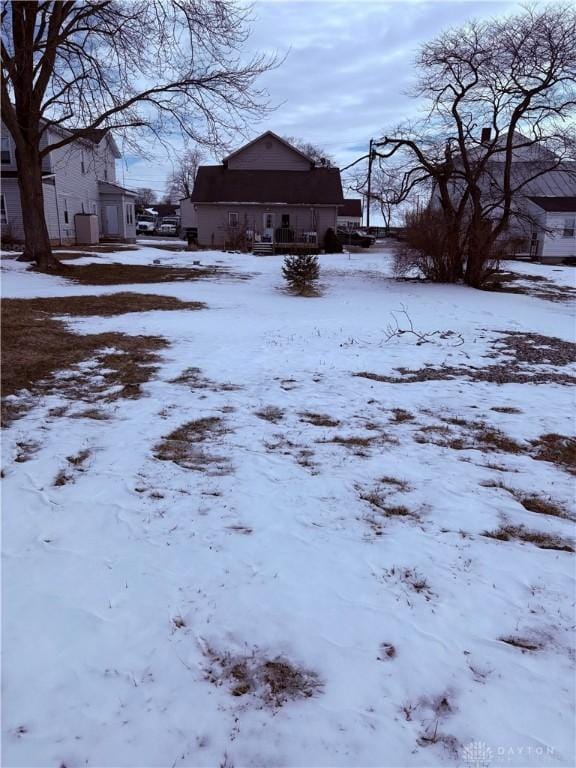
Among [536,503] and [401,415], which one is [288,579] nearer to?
[536,503]

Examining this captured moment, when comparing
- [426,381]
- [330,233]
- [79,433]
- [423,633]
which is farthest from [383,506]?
[330,233]

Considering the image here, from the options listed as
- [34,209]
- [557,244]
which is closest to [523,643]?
[34,209]

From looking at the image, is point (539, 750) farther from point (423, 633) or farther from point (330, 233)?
point (330, 233)

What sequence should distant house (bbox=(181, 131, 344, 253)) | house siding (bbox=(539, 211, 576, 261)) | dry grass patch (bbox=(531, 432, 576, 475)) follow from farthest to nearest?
distant house (bbox=(181, 131, 344, 253))
house siding (bbox=(539, 211, 576, 261))
dry grass patch (bbox=(531, 432, 576, 475))

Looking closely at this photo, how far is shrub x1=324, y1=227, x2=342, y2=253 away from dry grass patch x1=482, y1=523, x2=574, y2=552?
31.7 meters

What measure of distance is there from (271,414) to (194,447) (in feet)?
3.68

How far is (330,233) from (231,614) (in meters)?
33.6

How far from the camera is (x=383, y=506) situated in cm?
360

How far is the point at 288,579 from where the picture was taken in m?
2.79

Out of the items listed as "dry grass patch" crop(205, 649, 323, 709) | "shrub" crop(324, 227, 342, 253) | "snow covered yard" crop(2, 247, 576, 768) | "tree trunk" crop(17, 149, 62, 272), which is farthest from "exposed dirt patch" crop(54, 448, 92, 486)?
"shrub" crop(324, 227, 342, 253)

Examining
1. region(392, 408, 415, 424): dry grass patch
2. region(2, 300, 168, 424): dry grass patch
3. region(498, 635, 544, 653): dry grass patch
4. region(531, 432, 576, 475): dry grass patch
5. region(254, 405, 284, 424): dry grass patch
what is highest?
region(2, 300, 168, 424): dry grass patch

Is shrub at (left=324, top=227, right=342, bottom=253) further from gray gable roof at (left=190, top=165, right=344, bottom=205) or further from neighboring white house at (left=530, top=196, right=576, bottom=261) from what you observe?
neighboring white house at (left=530, top=196, right=576, bottom=261)

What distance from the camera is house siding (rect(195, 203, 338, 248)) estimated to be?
113 feet

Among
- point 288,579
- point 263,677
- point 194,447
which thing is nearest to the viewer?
point 263,677
